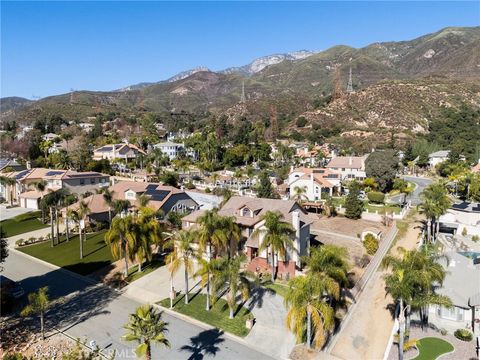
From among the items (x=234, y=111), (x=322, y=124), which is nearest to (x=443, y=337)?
(x=322, y=124)

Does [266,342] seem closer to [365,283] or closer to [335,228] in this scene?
[365,283]

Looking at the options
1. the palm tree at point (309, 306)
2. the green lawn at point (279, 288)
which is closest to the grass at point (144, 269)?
the green lawn at point (279, 288)

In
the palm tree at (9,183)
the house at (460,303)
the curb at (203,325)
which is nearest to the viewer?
the curb at (203,325)

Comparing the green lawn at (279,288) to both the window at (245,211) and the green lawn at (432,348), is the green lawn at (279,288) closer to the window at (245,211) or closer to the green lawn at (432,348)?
the window at (245,211)

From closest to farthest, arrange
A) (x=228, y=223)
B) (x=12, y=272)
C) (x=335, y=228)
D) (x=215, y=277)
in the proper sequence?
(x=215, y=277) → (x=228, y=223) → (x=12, y=272) → (x=335, y=228)

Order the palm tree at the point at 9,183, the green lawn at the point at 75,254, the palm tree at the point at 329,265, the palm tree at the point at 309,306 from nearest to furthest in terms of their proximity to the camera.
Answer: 1. the palm tree at the point at 309,306
2. the palm tree at the point at 329,265
3. the green lawn at the point at 75,254
4. the palm tree at the point at 9,183

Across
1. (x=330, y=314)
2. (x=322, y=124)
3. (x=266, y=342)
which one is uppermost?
(x=322, y=124)

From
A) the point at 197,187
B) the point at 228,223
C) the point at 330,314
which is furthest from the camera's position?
the point at 197,187
